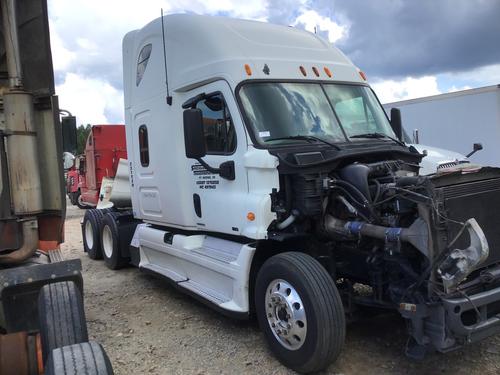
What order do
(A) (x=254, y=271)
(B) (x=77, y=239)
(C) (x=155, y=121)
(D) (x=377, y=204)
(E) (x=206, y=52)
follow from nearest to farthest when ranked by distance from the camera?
(D) (x=377, y=204)
(A) (x=254, y=271)
(E) (x=206, y=52)
(C) (x=155, y=121)
(B) (x=77, y=239)

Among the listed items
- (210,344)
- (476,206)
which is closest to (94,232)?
(210,344)

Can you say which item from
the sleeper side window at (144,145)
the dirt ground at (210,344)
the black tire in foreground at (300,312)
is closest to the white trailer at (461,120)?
the sleeper side window at (144,145)

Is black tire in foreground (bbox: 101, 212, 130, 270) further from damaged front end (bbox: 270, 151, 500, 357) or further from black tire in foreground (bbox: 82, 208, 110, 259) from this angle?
damaged front end (bbox: 270, 151, 500, 357)

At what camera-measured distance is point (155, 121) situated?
623cm

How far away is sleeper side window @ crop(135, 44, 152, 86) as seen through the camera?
639cm

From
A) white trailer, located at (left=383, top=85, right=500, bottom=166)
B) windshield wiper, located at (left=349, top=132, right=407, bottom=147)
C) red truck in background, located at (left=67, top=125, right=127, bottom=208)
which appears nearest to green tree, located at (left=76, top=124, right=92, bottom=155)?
red truck in background, located at (left=67, top=125, right=127, bottom=208)

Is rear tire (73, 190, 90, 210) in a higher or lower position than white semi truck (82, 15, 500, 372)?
lower

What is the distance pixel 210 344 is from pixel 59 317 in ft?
6.80

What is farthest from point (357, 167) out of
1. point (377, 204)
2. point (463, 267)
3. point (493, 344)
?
point (493, 344)

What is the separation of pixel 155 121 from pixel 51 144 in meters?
2.96

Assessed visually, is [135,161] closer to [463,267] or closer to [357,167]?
[357,167]

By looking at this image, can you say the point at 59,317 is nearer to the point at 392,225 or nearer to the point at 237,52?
the point at 392,225

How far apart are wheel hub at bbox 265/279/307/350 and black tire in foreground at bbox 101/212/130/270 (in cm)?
432

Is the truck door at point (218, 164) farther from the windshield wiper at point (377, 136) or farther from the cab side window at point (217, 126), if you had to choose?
the windshield wiper at point (377, 136)
